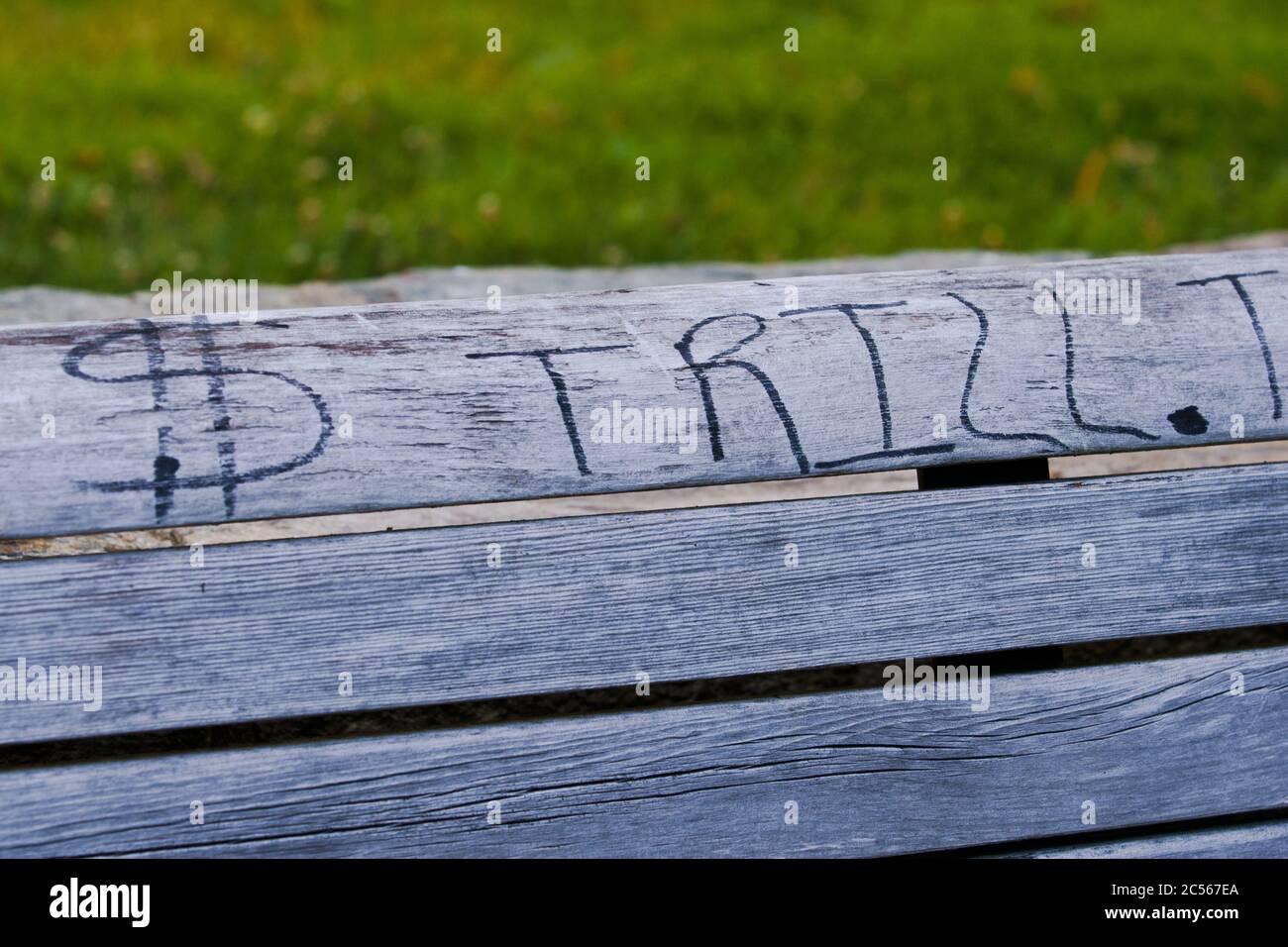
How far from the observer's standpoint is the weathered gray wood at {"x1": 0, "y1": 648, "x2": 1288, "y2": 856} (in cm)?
133

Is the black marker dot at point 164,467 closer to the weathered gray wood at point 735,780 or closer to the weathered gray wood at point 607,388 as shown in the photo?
the weathered gray wood at point 607,388

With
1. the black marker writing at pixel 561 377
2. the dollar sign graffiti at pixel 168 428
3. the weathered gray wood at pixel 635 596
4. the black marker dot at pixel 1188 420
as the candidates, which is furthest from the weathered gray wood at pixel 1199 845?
the dollar sign graffiti at pixel 168 428

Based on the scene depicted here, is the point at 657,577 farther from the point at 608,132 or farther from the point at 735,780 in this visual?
the point at 608,132

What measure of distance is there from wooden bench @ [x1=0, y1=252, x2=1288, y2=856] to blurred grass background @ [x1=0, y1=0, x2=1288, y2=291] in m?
2.64

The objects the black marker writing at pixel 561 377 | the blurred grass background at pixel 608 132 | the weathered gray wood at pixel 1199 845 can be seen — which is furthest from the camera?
the blurred grass background at pixel 608 132

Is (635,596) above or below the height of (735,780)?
above

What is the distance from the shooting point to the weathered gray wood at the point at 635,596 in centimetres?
130

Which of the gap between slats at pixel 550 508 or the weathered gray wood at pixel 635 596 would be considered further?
the gap between slats at pixel 550 508

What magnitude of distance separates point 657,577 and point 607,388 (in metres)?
0.23

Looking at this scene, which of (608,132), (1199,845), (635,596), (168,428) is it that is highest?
(608,132)

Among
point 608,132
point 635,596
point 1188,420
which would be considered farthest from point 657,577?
point 608,132

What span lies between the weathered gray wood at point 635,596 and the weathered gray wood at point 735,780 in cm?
6

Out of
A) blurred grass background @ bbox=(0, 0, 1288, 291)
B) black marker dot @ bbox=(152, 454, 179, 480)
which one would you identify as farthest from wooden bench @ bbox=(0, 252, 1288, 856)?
blurred grass background @ bbox=(0, 0, 1288, 291)

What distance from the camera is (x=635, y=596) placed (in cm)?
142
